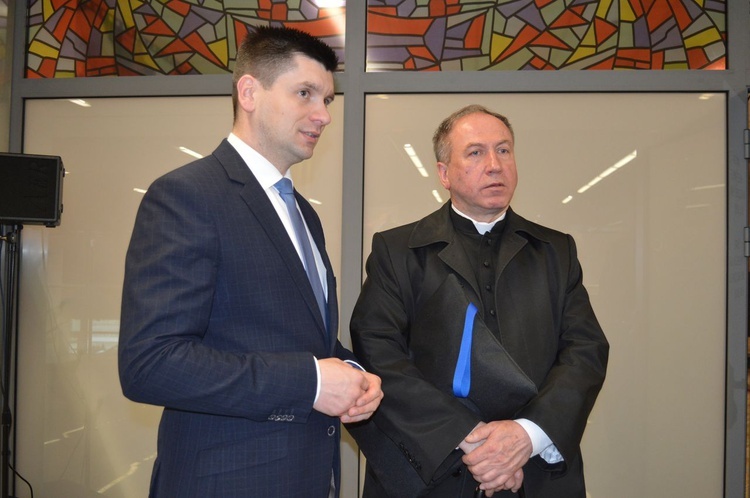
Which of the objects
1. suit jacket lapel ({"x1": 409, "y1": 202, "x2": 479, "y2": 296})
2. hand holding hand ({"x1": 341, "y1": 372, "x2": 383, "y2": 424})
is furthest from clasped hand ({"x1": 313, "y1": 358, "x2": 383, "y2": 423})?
suit jacket lapel ({"x1": 409, "y1": 202, "x2": 479, "y2": 296})

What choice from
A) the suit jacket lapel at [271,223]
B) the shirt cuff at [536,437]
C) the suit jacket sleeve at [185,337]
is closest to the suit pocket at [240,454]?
the suit jacket sleeve at [185,337]

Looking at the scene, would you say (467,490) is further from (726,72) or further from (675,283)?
(726,72)

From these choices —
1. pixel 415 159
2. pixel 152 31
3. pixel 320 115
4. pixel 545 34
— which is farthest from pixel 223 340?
pixel 152 31

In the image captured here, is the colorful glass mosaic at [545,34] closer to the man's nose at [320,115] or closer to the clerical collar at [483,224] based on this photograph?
the clerical collar at [483,224]

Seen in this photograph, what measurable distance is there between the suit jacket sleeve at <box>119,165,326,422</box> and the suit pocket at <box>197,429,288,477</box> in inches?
4.6

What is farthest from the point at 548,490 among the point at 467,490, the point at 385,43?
the point at 385,43

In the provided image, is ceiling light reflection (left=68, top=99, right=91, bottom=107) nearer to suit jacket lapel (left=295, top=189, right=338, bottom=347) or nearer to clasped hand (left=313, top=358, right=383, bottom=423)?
suit jacket lapel (left=295, top=189, right=338, bottom=347)

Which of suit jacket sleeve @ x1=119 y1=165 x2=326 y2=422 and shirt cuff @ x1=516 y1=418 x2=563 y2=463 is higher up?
suit jacket sleeve @ x1=119 y1=165 x2=326 y2=422

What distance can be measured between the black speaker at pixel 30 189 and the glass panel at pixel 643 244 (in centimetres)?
182

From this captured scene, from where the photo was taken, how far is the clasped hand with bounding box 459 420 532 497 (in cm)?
156

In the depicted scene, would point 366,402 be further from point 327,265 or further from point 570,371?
point 570,371

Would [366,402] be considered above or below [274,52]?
below

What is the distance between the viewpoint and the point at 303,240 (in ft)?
5.35

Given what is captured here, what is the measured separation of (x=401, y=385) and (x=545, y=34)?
2468 mm
